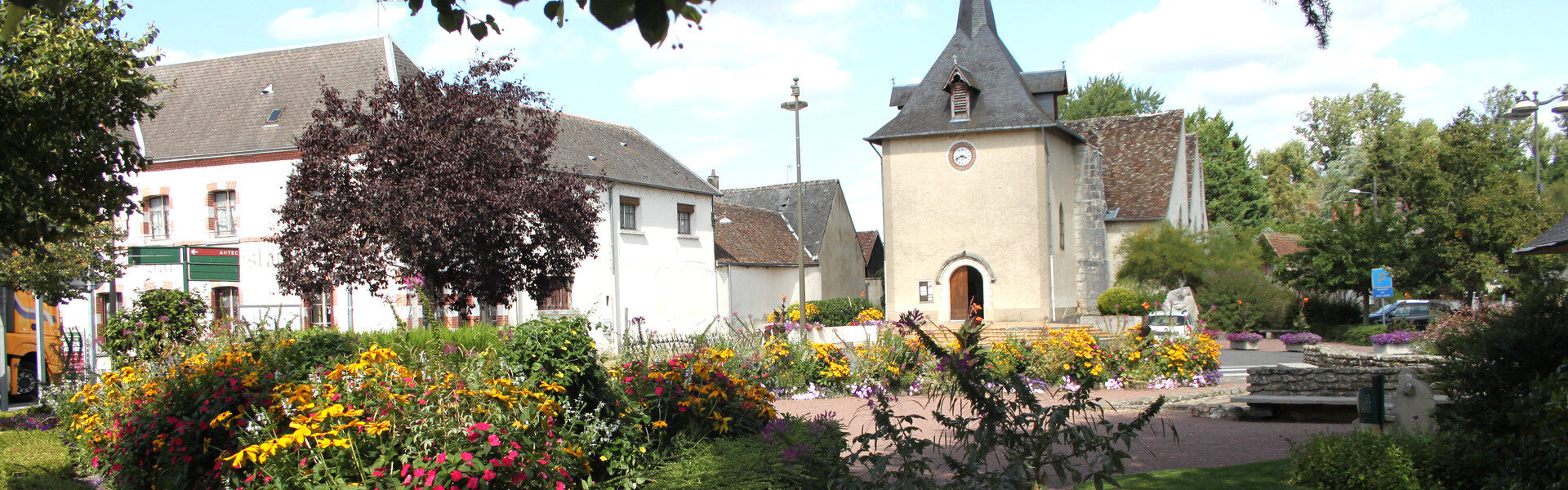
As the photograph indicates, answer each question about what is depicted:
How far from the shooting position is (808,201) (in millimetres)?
40938

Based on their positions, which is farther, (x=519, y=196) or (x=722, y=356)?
(x=519, y=196)

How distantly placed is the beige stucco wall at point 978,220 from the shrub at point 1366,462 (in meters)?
22.3

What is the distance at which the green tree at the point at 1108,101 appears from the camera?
182ft

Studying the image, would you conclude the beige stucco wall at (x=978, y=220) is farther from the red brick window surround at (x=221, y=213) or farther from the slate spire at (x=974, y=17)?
the red brick window surround at (x=221, y=213)

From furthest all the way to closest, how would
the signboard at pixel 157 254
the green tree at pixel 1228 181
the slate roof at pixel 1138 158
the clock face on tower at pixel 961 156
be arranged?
the green tree at pixel 1228 181 < the slate roof at pixel 1138 158 < the clock face on tower at pixel 961 156 < the signboard at pixel 157 254

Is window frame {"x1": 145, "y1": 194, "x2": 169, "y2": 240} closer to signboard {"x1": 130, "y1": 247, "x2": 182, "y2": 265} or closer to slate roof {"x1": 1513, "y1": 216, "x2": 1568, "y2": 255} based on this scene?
signboard {"x1": 130, "y1": 247, "x2": 182, "y2": 265}

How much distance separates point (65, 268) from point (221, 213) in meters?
11.0

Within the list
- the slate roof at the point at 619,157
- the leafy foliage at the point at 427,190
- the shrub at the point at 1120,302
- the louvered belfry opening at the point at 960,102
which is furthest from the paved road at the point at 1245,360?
the slate roof at the point at 619,157

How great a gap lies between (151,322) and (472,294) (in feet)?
21.0

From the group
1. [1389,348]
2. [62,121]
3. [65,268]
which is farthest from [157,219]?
[1389,348]

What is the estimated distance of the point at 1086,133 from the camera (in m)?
35.8

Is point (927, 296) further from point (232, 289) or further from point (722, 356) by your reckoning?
point (722, 356)

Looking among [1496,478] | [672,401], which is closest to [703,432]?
[672,401]

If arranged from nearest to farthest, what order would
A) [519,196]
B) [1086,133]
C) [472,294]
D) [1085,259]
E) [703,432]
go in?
[703,432] → [519,196] → [472,294] → [1085,259] → [1086,133]
